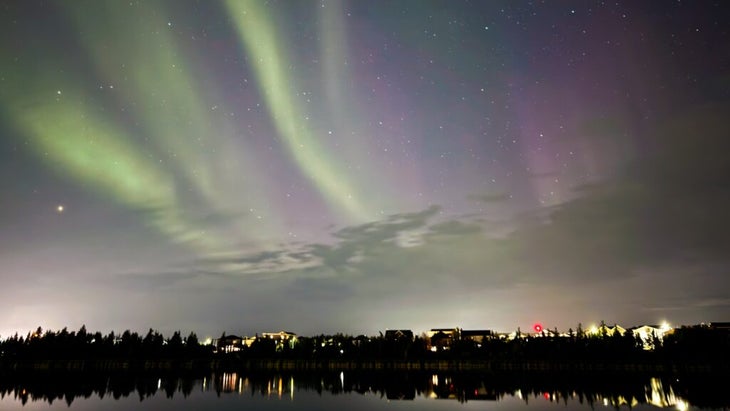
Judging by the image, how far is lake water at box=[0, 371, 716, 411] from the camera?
3462 cm

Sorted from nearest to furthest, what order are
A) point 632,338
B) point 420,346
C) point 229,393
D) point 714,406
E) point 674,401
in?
point 714,406
point 674,401
point 229,393
point 632,338
point 420,346

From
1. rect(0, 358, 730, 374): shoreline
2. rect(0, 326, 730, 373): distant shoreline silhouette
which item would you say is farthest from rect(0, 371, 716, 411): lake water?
rect(0, 326, 730, 373): distant shoreline silhouette

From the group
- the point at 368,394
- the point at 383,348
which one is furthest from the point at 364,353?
the point at 368,394

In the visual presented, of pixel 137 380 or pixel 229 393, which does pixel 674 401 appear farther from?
pixel 137 380

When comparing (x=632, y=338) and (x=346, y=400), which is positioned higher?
(x=632, y=338)

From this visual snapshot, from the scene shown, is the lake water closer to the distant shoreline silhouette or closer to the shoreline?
the shoreline

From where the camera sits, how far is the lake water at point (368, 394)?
114 ft

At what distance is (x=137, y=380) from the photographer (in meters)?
53.1

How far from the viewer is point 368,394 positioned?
Answer: 4188 centimetres

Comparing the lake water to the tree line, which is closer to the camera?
the lake water

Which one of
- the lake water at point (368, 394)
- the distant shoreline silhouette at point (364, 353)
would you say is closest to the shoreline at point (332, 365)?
the distant shoreline silhouette at point (364, 353)

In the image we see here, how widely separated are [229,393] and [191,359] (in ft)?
123

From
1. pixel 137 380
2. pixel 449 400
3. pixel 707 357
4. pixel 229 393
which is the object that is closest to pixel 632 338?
pixel 707 357

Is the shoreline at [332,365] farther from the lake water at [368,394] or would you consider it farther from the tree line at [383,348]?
the lake water at [368,394]
